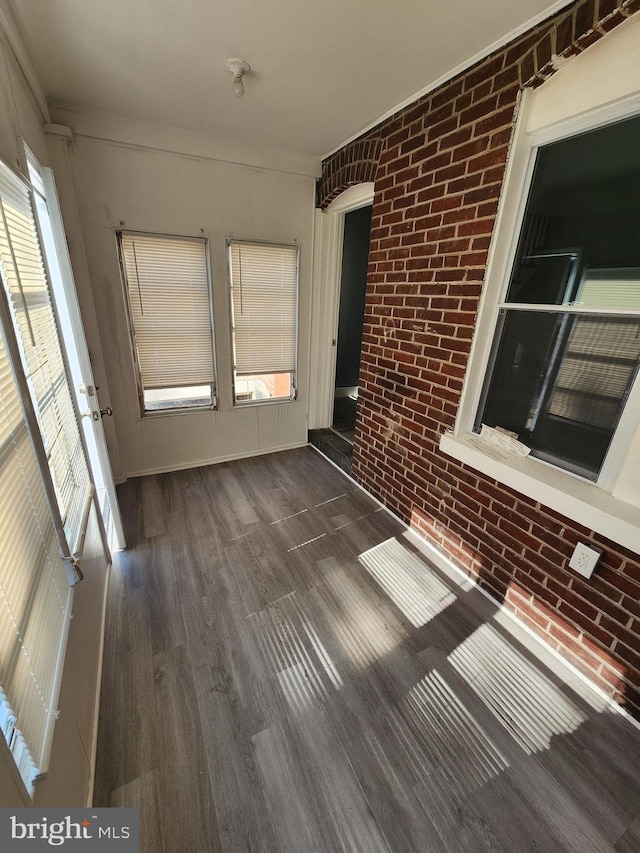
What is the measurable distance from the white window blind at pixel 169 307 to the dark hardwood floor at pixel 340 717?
1422 mm

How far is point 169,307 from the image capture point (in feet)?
8.75

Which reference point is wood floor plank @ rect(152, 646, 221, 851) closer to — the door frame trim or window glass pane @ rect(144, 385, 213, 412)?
window glass pane @ rect(144, 385, 213, 412)

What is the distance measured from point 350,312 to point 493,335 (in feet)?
8.73

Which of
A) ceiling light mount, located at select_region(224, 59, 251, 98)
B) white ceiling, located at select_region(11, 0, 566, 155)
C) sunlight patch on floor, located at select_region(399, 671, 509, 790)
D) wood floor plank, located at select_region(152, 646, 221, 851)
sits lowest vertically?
wood floor plank, located at select_region(152, 646, 221, 851)

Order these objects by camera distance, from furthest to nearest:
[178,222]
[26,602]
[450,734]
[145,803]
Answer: [178,222] → [450,734] → [145,803] → [26,602]

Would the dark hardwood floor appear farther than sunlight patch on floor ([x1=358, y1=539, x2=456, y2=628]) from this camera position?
No

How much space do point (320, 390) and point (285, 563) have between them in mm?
1916

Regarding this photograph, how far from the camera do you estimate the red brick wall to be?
1.38m

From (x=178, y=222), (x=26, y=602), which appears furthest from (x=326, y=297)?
(x=26, y=602)

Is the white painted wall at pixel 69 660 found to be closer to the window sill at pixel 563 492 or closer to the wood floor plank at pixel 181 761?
the wood floor plank at pixel 181 761

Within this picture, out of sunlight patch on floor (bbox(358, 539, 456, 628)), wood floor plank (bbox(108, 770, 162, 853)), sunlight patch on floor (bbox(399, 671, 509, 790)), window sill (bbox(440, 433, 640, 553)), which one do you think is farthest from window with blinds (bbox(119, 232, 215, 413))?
sunlight patch on floor (bbox(399, 671, 509, 790))

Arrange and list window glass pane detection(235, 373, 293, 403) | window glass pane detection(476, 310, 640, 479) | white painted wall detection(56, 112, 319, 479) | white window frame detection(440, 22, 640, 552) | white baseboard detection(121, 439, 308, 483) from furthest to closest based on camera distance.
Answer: window glass pane detection(235, 373, 293, 403) → white baseboard detection(121, 439, 308, 483) → white painted wall detection(56, 112, 319, 479) → window glass pane detection(476, 310, 640, 479) → white window frame detection(440, 22, 640, 552)

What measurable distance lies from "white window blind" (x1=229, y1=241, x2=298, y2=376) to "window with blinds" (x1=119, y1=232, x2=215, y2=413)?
245 millimetres

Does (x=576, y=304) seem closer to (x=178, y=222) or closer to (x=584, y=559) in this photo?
(x=584, y=559)
